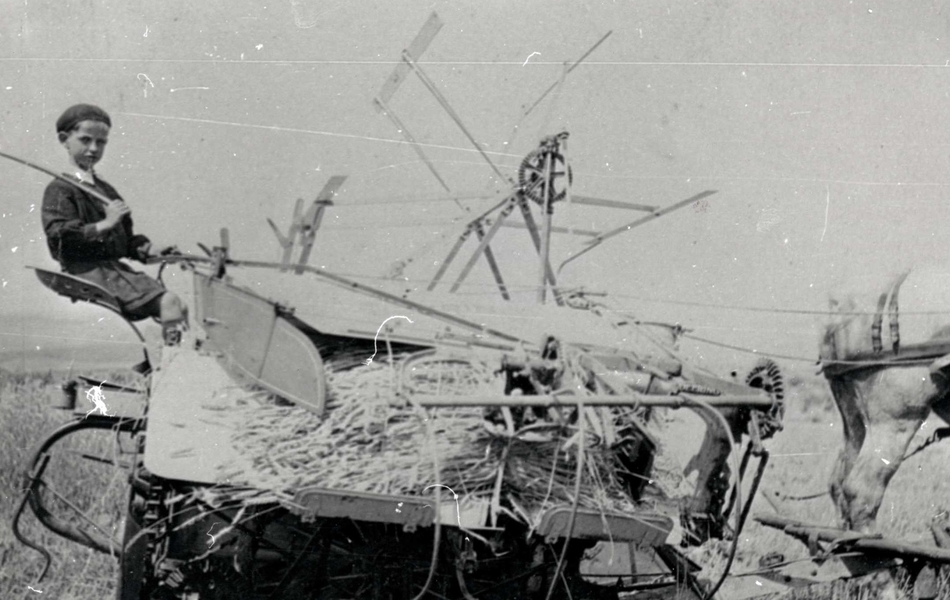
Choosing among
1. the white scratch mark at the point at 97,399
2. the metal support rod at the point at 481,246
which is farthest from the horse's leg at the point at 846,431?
the white scratch mark at the point at 97,399

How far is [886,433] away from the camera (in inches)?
194

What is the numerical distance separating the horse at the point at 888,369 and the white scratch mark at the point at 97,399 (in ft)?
12.6

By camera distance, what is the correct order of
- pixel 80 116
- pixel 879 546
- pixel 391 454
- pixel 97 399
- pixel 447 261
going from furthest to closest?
pixel 447 261 < pixel 80 116 < pixel 879 546 < pixel 97 399 < pixel 391 454

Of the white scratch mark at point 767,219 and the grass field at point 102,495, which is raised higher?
the white scratch mark at point 767,219

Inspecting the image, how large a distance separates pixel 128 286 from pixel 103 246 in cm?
22

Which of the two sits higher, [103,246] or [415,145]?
[415,145]

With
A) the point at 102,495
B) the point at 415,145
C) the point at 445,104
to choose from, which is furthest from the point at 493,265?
the point at 102,495

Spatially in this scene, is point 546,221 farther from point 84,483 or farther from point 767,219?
point 84,483

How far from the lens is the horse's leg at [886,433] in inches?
190

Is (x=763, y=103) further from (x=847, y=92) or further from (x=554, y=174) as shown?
(x=554, y=174)

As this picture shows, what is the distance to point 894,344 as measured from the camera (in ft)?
16.1

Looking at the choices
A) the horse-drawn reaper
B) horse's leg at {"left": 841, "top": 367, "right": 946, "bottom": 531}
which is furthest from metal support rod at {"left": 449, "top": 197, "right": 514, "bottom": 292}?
horse's leg at {"left": 841, "top": 367, "right": 946, "bottom": 531}

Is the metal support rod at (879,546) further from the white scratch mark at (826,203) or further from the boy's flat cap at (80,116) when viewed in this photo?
the boy's flat cap at (80,116)

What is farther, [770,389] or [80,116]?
[80,116]
